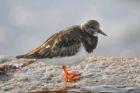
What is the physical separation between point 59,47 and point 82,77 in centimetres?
85

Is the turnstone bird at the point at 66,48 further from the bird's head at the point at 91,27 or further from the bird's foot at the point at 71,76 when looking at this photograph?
the bird's head at the point at 91,27

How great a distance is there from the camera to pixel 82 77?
33.9ft

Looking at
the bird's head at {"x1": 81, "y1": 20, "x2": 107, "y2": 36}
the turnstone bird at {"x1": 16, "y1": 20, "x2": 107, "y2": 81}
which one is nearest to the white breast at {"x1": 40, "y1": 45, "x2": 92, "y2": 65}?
the turnstone bird at {"x1": 16, "y1": 20, "x2": 107, "y2": 81}

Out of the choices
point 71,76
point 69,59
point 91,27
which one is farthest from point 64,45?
point 91,27

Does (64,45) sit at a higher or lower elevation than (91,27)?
lower

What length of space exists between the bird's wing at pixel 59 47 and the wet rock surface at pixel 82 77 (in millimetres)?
481

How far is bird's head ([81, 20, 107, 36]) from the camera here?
1091 centimetres

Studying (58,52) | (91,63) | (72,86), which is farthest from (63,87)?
(91,63)

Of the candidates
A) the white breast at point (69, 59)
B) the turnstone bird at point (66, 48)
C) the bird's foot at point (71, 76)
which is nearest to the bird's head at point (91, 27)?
the turnstone bird at point (66, 48)

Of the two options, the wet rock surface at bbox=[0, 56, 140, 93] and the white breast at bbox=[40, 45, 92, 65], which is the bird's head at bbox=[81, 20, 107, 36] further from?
the wet rock surface at bbox=[0, 56, 140, 93]

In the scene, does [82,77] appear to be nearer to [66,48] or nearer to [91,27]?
[66,48]

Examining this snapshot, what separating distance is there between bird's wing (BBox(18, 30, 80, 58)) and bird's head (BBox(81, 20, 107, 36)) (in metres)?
0.44

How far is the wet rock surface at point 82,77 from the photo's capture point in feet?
31.1

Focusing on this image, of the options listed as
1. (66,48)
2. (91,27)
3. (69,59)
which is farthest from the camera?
(91,27)
